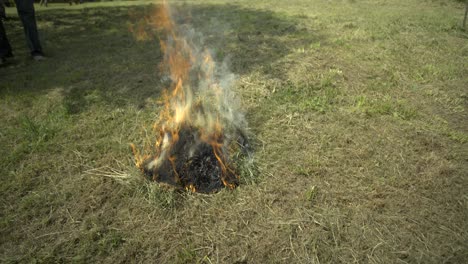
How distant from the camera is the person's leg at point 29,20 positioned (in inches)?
258

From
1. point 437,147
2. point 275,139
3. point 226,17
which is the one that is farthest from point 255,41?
point 437,147

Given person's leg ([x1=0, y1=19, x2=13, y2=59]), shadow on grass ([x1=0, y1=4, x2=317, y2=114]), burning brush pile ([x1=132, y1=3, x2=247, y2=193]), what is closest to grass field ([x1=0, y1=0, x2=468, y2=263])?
shadow on grass ([x1=0, y1=4, x2=317, y2=114])

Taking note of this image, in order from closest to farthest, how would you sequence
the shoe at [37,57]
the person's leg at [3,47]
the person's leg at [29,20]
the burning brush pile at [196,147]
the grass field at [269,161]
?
the grass field at [269,161] → the burning brush pile at [196,147] → the person's leg at [29,20] → the person's leg at [3,47] → the shoe at [37,57]

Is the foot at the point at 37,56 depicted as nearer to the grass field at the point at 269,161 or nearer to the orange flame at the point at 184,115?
the grass field at the point at 269,161

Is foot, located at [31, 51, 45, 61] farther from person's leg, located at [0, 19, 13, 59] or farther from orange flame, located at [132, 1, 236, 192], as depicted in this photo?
orange flame, located at [132, 1, 236, 192]

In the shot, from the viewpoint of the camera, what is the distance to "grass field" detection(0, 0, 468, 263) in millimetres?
2877

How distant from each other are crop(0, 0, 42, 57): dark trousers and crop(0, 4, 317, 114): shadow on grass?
0.37 meters

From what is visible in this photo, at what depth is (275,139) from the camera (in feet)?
14.3

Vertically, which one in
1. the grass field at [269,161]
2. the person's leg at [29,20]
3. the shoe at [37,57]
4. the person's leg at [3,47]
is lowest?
the grass field at [269,161]

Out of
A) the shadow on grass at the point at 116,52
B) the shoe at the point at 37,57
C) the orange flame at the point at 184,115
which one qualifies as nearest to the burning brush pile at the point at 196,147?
the orange flame at the point at 184,115

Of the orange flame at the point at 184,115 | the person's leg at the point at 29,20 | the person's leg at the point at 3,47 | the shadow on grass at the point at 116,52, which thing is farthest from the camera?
the person's leg at the point at 3,47

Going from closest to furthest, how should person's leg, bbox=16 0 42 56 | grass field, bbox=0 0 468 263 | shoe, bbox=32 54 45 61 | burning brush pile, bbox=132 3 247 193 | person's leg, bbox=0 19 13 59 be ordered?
grass field, bbox=0 0 468 263 < burning brush pile, bbox=132 3 247 193 < person's leg, bbox=16 0 42 56 < person's leg, bbox=0 19 13 59 < shoe, bbox=32 54 45 61

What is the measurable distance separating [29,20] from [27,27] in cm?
18

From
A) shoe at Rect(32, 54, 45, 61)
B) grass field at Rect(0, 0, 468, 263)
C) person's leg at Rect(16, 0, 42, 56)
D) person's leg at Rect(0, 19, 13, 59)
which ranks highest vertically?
person's leg at Rect(16, 0, 42, 56)
